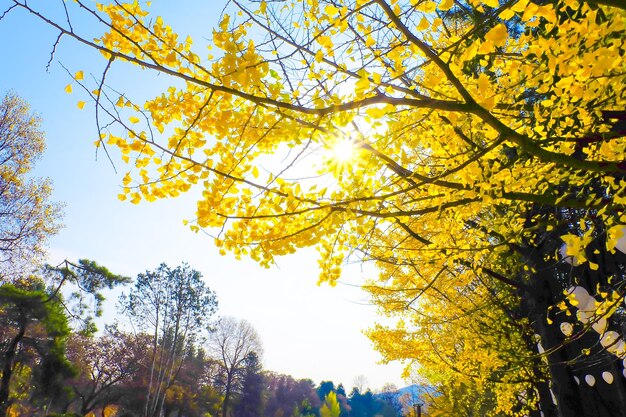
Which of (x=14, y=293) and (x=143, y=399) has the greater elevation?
(x=14, y=293)

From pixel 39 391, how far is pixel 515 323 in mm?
17988

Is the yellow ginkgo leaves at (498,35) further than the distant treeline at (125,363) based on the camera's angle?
No

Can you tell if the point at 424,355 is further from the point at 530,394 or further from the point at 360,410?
the point at 360,410

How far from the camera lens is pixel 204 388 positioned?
3544 cm

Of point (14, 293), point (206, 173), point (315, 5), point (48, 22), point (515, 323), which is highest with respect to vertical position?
point (14, 293)

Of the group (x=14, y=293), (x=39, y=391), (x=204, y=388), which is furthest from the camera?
(x=204, y=388)

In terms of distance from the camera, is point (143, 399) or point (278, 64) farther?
point (143, 399)

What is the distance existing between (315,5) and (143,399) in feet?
102

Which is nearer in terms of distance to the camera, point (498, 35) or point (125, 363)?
point (498, 35)

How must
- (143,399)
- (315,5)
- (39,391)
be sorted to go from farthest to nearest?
(143,399) → (39,391) → (315,5)

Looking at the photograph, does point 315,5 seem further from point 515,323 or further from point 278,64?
point 515,323

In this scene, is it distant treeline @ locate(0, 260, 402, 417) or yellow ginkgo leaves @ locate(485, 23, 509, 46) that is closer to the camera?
yellow ginkgo leaves @ locate(485, 23, 509, 46)

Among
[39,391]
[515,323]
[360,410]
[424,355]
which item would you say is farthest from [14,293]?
[360,410]

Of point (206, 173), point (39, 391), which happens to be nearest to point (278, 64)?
point (206, 173)
